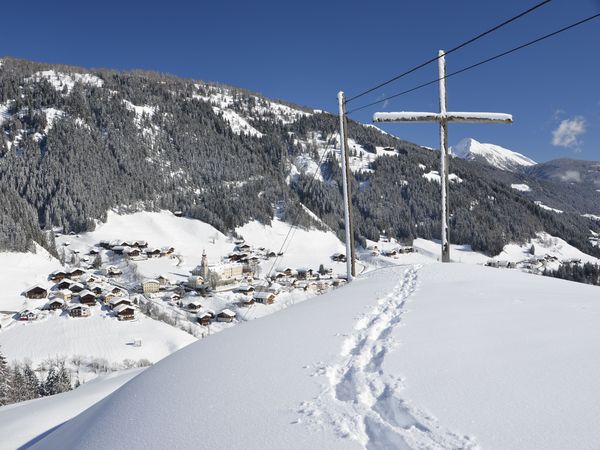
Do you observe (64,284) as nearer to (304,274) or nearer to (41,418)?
(304,274)

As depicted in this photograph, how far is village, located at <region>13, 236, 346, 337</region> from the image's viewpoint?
47.6 m

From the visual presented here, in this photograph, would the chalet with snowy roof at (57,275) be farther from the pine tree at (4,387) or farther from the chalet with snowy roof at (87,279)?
the pine tree at (4,387)

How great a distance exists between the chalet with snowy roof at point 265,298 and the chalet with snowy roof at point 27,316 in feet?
89.7

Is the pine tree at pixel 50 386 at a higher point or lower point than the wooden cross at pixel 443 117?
lower

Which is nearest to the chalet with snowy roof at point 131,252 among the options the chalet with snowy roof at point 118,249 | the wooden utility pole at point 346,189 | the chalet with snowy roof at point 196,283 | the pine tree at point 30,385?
the chalet with snowy roof at point 118,249

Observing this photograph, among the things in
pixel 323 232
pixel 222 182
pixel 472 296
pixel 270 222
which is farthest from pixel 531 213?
pixel 472 296

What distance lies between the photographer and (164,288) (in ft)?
213

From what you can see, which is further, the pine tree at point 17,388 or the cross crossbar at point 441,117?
the pine tree at point 17,388

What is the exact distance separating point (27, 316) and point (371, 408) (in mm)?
51821

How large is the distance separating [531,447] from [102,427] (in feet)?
9.62

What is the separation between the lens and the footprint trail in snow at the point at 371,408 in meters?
2.16

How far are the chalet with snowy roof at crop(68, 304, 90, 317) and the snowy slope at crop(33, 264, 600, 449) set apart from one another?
48.1 meters

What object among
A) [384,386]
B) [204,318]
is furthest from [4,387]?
[384,386]

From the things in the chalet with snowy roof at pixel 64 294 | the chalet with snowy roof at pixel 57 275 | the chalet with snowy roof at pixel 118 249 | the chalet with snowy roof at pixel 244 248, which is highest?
the chalet with snowy roof at pixel 118 249
